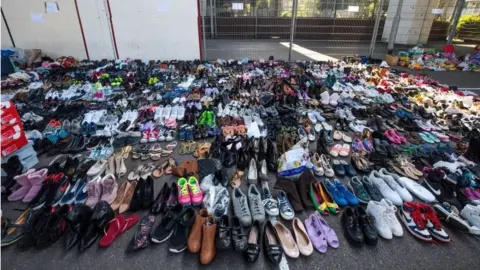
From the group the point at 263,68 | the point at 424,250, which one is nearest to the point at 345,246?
the point at 424,250

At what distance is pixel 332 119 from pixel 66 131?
170 inches

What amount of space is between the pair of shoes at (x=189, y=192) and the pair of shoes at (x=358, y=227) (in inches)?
53.0

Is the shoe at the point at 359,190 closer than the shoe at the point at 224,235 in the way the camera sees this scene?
No

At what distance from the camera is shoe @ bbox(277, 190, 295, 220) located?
223 centimetres

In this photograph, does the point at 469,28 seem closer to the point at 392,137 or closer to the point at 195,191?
the point at 392,137

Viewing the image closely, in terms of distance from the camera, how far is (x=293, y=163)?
278 cm

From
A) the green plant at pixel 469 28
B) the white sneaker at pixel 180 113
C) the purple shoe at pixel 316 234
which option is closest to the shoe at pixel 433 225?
the purple shoe at pixel 316 234

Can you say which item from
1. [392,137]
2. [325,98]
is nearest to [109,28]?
[325,98]

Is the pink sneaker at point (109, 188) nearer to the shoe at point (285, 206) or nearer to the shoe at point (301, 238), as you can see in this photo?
the shoe at point (285, 206)

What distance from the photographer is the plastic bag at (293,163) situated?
2734 mm

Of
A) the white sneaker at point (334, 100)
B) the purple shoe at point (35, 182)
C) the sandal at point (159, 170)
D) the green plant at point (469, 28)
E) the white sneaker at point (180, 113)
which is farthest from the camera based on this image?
the green plant at point (469, 28)

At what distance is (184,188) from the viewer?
2473 millimetres

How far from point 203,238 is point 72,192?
4.97 ft

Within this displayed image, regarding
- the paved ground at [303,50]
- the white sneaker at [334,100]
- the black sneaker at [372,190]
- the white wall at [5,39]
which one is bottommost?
the black sneaker at [372,190]
